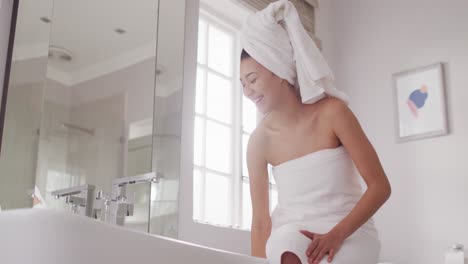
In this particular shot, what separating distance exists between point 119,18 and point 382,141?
6.25 ft

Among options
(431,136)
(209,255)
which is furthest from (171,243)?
(431,136)

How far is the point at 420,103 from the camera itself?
3.40 metres

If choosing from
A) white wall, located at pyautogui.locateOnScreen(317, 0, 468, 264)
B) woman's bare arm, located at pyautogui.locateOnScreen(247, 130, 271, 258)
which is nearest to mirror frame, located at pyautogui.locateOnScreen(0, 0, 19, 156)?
woman's bare arm, located at pyautogui.locateOnScreen(247, 130, 271, 258)

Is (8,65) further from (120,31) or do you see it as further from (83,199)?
(83,199)

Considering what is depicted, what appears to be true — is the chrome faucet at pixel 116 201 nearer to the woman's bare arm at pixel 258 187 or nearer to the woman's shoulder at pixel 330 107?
the woman's bare arm at pixel 258 187

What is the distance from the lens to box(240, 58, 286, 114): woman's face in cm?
155

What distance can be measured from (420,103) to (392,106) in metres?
0.18

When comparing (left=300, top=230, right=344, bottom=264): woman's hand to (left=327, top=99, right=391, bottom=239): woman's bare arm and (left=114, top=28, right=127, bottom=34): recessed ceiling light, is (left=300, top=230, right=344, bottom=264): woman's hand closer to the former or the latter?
(left=327, top=99, right=391, bottom=239): woman's bare arm

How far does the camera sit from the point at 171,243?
3.60ft

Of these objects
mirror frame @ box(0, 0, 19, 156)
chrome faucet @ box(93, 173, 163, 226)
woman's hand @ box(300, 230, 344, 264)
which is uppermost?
mirror frame @ box(0, 0, 19, 156)

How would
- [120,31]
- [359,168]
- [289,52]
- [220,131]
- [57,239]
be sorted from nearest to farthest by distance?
[57,239] → [359,168] → [289,52] → [120,31] → [220,131]

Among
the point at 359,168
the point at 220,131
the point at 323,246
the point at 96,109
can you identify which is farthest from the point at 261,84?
the point at 220,131

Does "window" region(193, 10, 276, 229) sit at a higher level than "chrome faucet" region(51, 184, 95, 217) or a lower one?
higher

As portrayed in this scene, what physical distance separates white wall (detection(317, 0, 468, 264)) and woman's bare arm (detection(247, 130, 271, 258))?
1886mm
